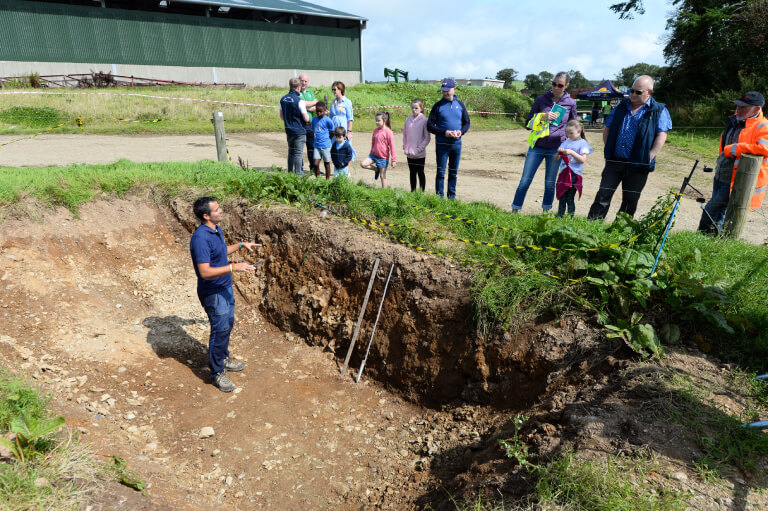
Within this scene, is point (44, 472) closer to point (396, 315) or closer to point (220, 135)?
point (396, 315)

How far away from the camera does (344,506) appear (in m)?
4.16

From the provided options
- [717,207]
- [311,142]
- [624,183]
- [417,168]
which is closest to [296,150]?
[311,142]

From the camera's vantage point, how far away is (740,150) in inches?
221

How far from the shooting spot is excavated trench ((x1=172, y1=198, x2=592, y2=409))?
Answer: 451cm

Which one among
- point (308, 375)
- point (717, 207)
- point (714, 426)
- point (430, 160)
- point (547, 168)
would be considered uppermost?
point (547, 168)

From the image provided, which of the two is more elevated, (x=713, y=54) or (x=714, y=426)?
(x=713, y=54)

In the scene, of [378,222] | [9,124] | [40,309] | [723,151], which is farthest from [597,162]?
[9,124]

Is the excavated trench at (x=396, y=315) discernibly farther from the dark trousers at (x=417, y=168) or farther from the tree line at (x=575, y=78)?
the tree line at (x=575, y=78)

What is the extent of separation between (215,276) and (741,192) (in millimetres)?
5836

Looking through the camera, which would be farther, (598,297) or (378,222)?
(378,222)

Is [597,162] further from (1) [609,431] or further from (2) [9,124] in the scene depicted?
(2) [9,124]

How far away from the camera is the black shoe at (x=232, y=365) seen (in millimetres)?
5641

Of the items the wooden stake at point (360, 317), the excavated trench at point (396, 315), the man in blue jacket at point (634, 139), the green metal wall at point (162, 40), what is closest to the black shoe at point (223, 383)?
the excavated trench at point (396, 315)

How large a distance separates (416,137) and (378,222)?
7.50ft
